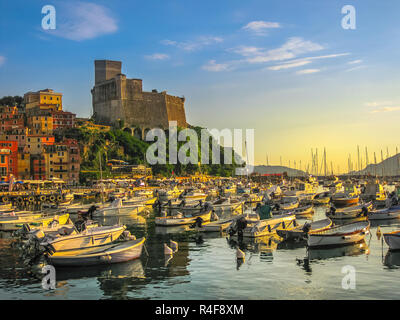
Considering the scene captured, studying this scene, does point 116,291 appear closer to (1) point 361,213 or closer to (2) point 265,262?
(2) point 265,262

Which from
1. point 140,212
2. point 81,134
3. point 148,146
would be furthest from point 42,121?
point 140,212

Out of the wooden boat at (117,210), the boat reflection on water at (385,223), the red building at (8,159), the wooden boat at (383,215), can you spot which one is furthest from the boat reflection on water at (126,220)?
the red building at (8,159)

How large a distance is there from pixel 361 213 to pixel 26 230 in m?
27.0

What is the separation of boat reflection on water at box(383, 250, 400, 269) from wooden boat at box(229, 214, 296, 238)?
7.32 metres

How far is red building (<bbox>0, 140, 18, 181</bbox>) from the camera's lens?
2921 inches

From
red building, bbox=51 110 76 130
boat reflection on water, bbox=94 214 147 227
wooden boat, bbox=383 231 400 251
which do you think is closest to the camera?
wooden boat, bbox=383 231 400 251

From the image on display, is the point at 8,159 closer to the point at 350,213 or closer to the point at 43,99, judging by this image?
→ the point at 43,99

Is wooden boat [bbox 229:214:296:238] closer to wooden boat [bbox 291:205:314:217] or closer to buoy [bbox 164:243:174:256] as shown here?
buoy [bbox 164:243:174:256]

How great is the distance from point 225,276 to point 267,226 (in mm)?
10077

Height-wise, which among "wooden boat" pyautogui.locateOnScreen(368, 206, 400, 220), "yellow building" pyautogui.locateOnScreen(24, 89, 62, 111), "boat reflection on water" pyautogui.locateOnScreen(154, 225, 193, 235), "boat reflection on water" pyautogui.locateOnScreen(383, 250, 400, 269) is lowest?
"boat reflection on water" pyautogui.locateOnScreen(383, 250, 400, 269)

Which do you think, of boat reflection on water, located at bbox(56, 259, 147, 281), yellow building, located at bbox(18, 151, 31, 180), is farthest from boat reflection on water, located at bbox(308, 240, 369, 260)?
yellow building, located at bbox(18, 151, 31, 180)

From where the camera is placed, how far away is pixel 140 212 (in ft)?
149

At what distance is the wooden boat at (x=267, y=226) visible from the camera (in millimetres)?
26719

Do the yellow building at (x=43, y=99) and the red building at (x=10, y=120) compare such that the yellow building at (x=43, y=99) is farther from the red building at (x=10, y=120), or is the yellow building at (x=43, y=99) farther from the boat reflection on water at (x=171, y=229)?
the boat reflection on water at (x=171, y=229)
